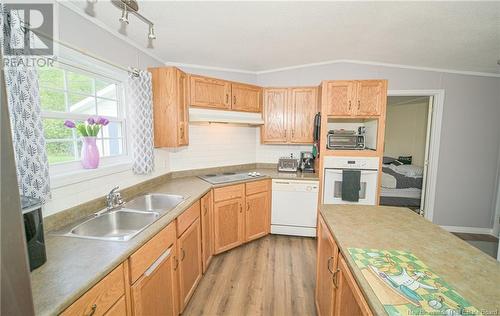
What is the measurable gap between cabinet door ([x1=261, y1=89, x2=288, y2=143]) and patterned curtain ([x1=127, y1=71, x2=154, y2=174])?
169 cm

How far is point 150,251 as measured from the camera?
4.34 feet

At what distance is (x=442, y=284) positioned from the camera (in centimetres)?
85

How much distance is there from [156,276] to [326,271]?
114 centimetres

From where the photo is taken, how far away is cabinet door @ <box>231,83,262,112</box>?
3.00 m

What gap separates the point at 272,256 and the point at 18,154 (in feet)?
8.09

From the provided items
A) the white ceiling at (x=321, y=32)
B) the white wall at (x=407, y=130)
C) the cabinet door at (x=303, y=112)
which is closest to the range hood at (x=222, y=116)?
the cabinet door at (x=303, y=112)

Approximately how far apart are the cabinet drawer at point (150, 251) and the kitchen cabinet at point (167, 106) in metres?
1.10

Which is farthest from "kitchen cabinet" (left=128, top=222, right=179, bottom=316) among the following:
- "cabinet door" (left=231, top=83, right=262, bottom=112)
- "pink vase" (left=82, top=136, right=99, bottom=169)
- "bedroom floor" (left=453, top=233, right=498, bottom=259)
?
"bedroom floor" (left=453, top=233, right=498, bottom=259)

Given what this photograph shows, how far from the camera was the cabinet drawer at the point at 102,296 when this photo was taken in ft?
2.79

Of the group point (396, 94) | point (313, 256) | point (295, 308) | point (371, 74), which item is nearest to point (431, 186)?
point (396, 94)

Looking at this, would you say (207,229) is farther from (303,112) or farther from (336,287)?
(303,112)

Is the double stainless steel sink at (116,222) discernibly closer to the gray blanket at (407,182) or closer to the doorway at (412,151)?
the doorway at (412,151)

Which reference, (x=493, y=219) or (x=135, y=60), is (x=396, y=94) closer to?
(x=493, y=219)

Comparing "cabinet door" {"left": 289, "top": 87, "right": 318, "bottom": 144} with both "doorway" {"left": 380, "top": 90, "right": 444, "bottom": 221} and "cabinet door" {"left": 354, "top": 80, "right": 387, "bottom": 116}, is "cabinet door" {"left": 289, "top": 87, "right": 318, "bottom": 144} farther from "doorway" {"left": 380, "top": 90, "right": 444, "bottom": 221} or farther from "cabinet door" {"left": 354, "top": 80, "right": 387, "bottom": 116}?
"doorway" {"left": 380, "top": 90, "right": 444, "bottom": 221}
